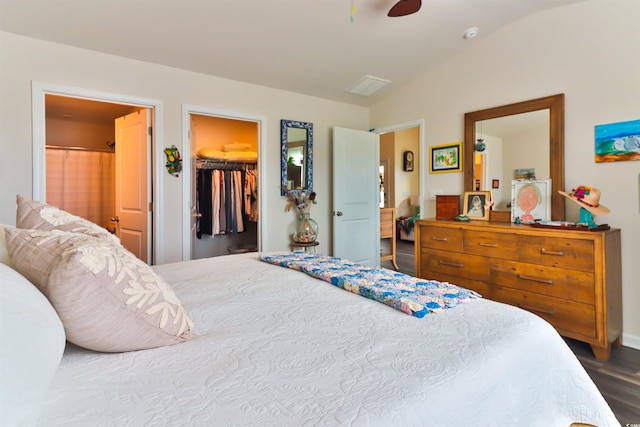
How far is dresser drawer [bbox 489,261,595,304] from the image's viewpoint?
236 cm

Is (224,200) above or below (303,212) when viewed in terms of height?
above


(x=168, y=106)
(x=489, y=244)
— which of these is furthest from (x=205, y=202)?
(x=489, y=244)

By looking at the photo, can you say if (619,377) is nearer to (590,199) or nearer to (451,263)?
(590,199)

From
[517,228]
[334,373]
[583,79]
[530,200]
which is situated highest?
[583,79]

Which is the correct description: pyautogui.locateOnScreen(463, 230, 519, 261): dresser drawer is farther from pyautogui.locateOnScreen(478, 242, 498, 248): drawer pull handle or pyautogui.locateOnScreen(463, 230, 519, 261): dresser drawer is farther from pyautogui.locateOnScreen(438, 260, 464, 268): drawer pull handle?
pyautogui.locateOnScreen(438, 260, 464, 268): drawer pull handle

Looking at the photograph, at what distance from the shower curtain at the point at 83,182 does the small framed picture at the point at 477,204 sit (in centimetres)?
460

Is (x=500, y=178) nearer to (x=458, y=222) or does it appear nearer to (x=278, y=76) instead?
(x=458, y=222)

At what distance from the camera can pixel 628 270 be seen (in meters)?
2.59

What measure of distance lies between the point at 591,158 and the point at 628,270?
91cm

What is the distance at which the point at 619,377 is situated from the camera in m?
2.12

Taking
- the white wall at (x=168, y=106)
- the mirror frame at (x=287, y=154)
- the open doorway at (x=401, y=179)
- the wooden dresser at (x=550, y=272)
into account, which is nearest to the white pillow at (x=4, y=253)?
the white wall at (x=168, y=106)

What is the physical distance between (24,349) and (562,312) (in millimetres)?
2997

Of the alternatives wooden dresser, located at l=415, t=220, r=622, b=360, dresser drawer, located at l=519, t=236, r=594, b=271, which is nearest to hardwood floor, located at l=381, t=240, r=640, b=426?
wooden dresser, located at l=415, t=220, r=622, b=360

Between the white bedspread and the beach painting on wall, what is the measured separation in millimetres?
2216
